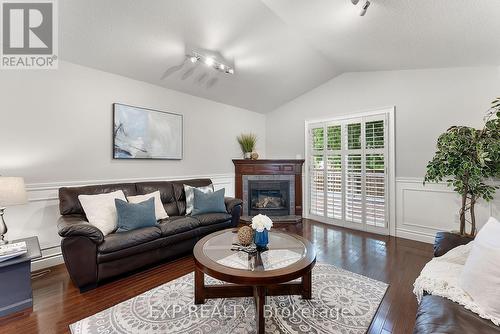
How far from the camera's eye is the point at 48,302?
203cm

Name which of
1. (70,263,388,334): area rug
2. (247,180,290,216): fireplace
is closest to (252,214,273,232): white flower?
(70,263,388,334): area rug

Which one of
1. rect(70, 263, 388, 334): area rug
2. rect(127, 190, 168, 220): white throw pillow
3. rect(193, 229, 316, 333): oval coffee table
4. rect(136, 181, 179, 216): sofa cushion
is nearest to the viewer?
rect(193, 229, 316, 333): oval coffee table

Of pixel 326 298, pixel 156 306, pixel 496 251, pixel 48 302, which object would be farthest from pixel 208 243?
pixel 496 251

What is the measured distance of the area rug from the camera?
1714 mm

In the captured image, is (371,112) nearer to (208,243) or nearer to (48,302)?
(208,243)

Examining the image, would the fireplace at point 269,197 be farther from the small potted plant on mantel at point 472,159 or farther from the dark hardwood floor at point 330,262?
the small potted plant on mantel at point 472,159

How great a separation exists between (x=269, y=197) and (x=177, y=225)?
2.58 metres

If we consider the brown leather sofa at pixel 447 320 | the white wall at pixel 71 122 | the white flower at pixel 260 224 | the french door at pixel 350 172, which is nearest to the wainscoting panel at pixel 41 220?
the white wall at pixel 71 122

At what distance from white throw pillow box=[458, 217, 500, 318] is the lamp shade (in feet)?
11.3

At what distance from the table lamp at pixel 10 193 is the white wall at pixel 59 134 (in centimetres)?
55

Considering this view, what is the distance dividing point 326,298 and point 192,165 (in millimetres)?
3041

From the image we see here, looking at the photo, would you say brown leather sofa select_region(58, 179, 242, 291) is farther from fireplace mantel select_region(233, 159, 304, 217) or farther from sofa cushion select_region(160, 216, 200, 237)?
fireplace mantel select_region(233, 159, 304, 217)

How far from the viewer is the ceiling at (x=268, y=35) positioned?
87.5 inches

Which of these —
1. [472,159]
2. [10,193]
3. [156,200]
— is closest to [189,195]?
[156,200]
